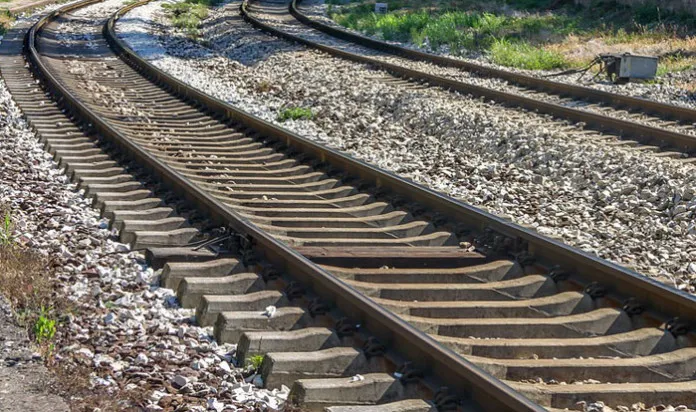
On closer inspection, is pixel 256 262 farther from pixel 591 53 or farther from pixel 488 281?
pixel 591 53

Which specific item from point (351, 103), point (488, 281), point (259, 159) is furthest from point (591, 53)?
point (488, 281)

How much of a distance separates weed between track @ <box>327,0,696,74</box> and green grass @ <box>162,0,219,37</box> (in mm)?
4134

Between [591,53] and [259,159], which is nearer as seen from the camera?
[259,159]

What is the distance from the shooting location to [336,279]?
21.9 ft

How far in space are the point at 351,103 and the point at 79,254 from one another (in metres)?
8.34

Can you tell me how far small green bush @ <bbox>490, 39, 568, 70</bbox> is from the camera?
20.0 meters

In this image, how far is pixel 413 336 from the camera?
222 inches

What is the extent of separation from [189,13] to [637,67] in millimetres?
18971

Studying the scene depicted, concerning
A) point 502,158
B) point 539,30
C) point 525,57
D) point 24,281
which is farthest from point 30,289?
point 539,30

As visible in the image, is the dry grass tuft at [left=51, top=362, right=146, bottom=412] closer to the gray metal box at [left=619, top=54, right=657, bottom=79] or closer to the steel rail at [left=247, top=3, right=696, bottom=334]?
the steel rail at [left=247, top=3, right=696, bottom=334]

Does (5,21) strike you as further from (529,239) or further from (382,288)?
(382,288)

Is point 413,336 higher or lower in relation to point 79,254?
higher

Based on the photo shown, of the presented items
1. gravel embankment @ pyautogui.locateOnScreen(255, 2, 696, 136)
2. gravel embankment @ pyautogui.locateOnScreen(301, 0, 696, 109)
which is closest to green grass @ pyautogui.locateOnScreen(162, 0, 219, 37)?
gravel embankment @ pyautogui.locateOnScreen(255, 2, 696, 136)

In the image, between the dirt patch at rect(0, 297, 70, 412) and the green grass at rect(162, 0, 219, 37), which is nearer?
the dirt patch at rect(0, 297, 70, 412)
